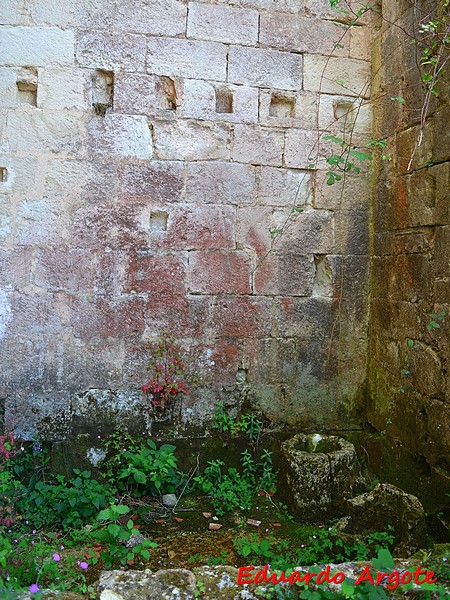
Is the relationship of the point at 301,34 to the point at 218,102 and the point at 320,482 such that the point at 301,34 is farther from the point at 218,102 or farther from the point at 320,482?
the point at 320,482

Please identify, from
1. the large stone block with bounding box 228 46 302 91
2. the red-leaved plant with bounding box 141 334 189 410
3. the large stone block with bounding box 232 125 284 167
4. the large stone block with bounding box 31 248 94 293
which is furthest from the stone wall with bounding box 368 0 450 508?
the large stone block with bounding box 31 248 94 293

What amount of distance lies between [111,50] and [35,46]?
0.52 meters

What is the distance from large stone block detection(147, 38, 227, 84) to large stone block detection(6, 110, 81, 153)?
71 cm

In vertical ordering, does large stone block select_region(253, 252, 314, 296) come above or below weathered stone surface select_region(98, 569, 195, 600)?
above

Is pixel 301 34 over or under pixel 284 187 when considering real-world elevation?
over

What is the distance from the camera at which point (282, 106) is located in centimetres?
421

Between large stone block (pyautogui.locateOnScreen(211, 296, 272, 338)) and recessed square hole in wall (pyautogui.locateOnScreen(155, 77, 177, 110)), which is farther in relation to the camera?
large stone block (pyautogui.locateOnScreen(211, 296, 272, 338))

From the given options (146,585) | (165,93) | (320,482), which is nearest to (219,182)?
(165,93)

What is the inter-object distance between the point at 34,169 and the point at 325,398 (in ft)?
8.98

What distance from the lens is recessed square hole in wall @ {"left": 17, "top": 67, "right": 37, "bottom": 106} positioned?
3826 millimetres

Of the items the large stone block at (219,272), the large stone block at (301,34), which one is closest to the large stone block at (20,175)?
the large stone block at (219,272)

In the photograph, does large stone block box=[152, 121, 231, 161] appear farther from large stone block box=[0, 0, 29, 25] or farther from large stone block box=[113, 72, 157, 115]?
large stone block box=[0, 0, 29, 25]

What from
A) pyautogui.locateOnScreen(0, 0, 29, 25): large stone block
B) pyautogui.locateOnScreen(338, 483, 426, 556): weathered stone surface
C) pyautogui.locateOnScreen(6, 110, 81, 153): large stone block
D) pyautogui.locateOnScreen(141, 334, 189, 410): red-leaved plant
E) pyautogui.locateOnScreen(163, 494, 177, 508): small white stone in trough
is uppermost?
pyautogui.locateOnScreen(0, 0, 29, 25): large stone block

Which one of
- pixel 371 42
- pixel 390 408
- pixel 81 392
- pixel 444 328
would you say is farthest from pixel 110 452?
pixel 371 42
